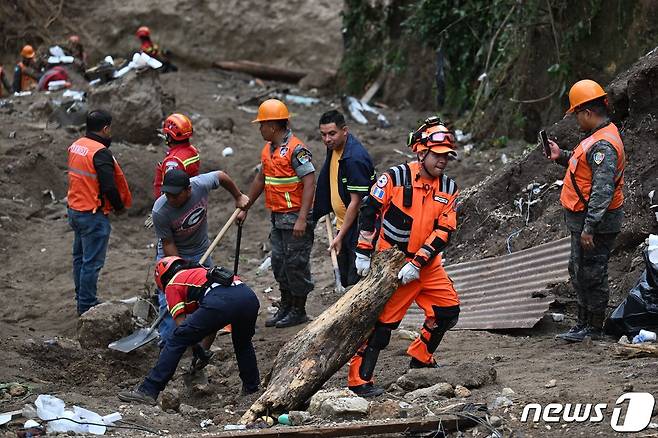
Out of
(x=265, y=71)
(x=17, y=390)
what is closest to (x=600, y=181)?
(x=17, y=390)

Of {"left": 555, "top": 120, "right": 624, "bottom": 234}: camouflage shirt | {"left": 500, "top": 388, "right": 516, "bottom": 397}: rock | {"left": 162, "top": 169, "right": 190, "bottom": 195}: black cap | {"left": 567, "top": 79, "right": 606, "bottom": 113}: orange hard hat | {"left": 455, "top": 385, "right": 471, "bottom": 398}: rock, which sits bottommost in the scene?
{"left": 455, "top": 385, "right": 471, "bottom": 398}: rock

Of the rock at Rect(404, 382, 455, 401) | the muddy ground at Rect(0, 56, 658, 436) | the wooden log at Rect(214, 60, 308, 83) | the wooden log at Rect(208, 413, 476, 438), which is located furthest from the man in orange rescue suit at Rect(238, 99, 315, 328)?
the wooden log at Rect(214, 60, 308, 83)

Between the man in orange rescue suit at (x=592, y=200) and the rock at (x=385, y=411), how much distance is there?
2170 millimetres

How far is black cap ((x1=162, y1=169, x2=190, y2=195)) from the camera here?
27.0 ft

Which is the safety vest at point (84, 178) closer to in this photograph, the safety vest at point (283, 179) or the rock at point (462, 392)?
the safety vest at point (283, 179)

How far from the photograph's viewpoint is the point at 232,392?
7.85 meters

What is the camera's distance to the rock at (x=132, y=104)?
1531 cm

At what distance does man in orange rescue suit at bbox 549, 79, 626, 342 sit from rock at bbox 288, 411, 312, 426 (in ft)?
7.89

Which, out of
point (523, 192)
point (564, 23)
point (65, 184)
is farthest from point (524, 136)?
point (65, 184)

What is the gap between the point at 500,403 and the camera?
6.17 meters

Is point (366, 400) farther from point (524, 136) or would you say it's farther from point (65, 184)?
point (65, 184)

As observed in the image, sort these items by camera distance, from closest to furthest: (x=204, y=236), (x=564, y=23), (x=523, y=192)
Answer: (x=204, y=236) < (x=523, y=192) < (x=564, y=23)

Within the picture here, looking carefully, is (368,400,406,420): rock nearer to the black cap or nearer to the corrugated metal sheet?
the corrugated metal sheet

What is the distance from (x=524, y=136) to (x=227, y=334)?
5397 millimetres
